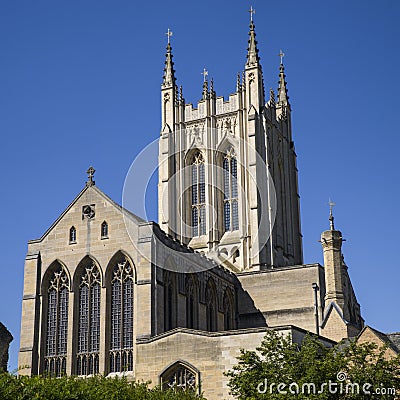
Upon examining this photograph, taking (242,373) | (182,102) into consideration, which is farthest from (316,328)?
(182,102)

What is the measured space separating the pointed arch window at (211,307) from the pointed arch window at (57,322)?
28.5ft

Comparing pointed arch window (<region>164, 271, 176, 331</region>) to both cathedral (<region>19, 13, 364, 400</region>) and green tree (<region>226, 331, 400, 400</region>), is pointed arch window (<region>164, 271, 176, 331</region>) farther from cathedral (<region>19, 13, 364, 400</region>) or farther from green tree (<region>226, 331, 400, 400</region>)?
green tree (<region>226, 331, 400, 400</region>)

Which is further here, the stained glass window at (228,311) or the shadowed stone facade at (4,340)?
the stained glass window at (228,311)

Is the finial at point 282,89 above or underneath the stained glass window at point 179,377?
above

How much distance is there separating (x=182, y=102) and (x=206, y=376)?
39.1 m

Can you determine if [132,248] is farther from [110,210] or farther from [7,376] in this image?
[7,376]

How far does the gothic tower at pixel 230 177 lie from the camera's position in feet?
219

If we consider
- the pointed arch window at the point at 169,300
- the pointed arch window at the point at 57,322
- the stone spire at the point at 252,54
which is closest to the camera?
the pointed arch window at the point at 169,300

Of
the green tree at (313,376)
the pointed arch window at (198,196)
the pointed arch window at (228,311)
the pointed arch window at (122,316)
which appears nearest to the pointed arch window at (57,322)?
the pointed arch window at (122,316)

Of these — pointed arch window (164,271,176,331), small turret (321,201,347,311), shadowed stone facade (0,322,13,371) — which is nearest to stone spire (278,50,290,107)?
small turret (321,201,347,311)

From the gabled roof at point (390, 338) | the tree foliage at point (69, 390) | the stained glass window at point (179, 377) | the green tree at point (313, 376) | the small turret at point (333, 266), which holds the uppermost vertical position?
the small turret at point (333, 266)

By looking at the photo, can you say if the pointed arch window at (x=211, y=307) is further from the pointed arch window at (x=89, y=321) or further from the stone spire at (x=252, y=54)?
the stone spire at (x=252, y=54)

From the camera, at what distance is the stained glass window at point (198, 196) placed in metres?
68.9

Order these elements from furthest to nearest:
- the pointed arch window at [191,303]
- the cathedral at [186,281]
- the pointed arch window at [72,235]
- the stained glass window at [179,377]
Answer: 1. the pointed arch window at [191,303]
2. the pointed arch window at [72,235]
3. the cathedral at [186,281]
4. the stained glass window at [179,377]
